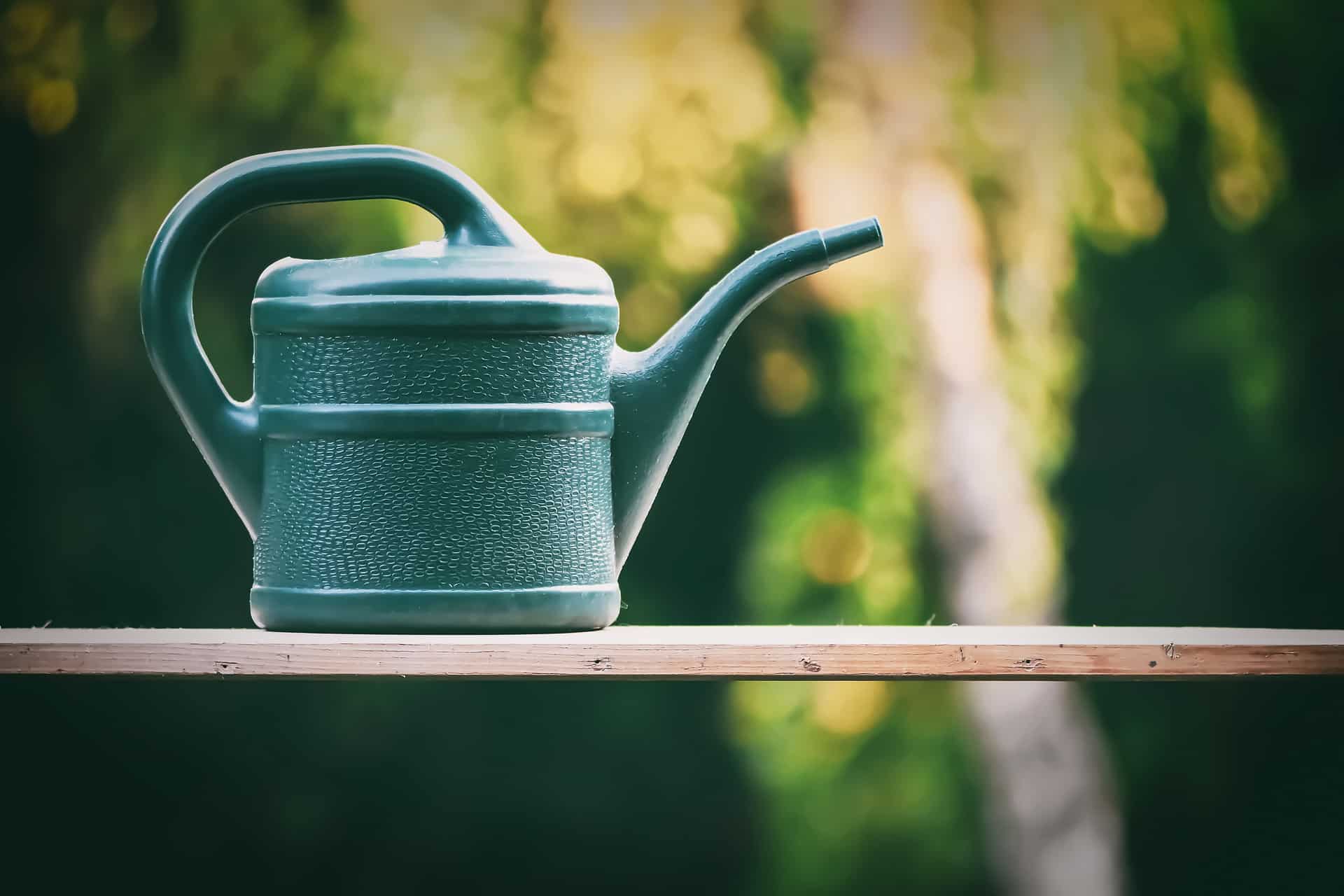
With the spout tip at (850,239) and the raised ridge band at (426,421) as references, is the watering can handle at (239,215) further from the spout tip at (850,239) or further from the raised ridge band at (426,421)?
the spout tip at (850,239)

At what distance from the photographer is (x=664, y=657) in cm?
107

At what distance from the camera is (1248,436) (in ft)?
11.1

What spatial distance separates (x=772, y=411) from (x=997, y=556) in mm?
524

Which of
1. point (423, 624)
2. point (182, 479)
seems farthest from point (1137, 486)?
point (423, 624)

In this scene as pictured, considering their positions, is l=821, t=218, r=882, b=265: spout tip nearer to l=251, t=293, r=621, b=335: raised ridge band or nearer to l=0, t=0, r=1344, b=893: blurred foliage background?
l=251, t=293, r=621, b=335: raised ridge band

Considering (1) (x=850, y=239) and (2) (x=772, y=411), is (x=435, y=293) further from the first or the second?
(2) (x=772, y=411)

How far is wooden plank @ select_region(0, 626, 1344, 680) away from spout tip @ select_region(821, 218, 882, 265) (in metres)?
0.29

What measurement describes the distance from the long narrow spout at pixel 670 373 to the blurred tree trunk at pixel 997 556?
6.17 ft

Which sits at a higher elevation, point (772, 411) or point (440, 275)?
point (440, 275)

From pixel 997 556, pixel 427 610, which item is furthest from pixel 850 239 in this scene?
pixel 997 556

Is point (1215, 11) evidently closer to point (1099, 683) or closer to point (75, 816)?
point (1099, 683)

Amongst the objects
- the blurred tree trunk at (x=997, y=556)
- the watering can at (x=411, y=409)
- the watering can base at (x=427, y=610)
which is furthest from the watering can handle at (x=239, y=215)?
the blurred tree trunk at (x=997, y=556)

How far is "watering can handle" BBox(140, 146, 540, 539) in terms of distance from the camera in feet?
3.82

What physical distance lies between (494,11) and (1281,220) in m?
1.65
